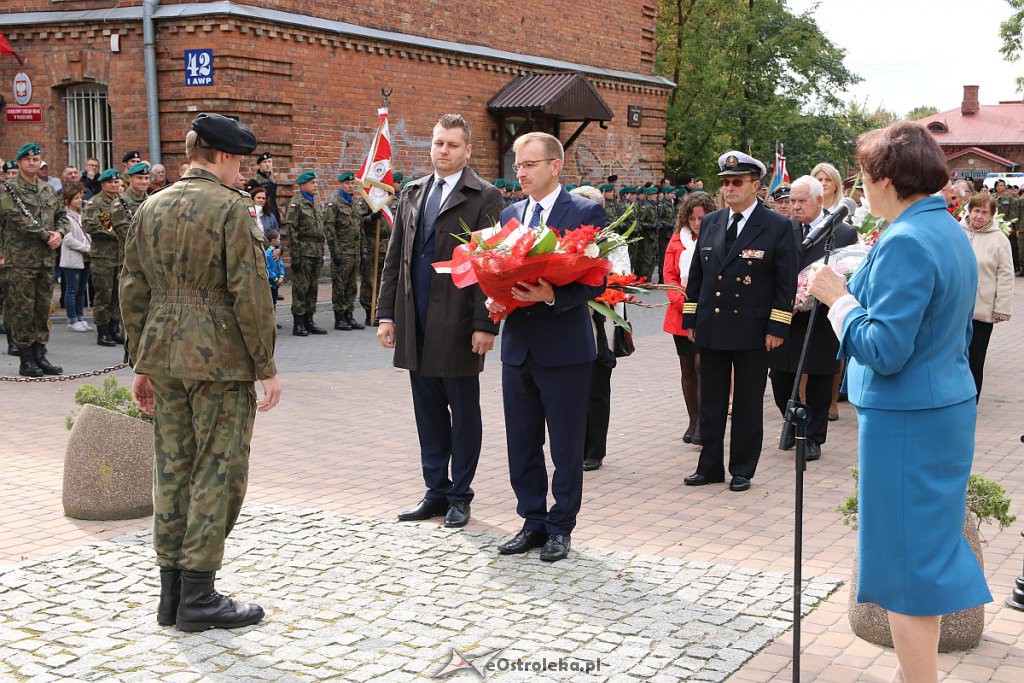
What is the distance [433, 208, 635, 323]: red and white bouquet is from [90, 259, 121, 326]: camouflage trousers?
8874 mm

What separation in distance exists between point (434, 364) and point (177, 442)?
66.5 inches

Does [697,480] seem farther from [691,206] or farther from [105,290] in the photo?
[105,290]

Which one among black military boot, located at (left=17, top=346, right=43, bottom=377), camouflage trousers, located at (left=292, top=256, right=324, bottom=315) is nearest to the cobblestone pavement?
black military boot, located at (left=17, top=346, right=43, bottom=377)

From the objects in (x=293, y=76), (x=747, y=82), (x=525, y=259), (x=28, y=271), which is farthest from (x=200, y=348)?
(x=747, y=82)

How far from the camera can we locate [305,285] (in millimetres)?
14594

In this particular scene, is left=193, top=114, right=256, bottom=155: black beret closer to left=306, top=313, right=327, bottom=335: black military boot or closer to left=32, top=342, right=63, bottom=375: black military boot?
left=32, top=342, right=63, bottom=375: black military boot

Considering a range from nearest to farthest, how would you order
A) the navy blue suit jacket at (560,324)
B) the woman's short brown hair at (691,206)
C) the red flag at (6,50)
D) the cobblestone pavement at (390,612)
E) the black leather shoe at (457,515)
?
the cobblestone pavement at (390,612) < the navy blue suit jacket at (560,324) < the black leather shoe at (457,515) < the woman's short brown hair at (691,206) < the red flag at (6,50)

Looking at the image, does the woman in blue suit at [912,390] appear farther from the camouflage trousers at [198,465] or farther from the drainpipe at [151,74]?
the drainpipe at [151,74]

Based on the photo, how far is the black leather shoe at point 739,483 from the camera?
23.4 ft

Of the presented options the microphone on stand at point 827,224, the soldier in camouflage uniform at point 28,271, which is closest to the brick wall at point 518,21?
the soldier in camouflage uniform at point 28,271

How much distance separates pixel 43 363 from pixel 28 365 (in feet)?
0.48

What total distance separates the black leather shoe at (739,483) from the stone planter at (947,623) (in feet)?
8.22

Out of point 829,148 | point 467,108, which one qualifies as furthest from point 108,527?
point 829,148

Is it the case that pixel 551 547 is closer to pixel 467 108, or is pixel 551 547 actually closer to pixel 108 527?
pixel 108 527
